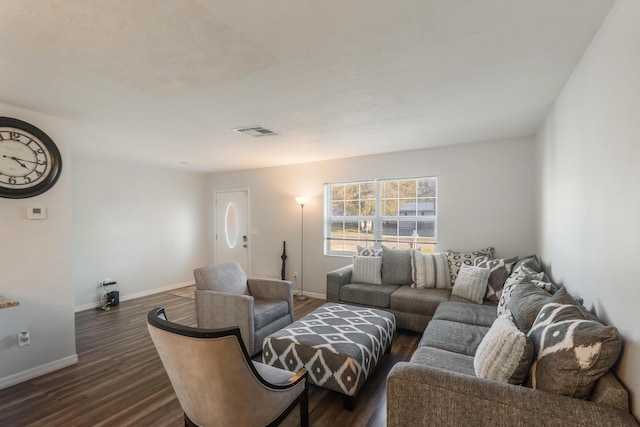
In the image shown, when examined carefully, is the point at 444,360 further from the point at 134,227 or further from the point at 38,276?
the point at 134,227

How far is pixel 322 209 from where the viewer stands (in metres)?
4.93

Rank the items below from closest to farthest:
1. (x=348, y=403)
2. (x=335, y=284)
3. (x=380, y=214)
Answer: (x=348, y=403) < (x=335, y=284) < (x=380, y=214)

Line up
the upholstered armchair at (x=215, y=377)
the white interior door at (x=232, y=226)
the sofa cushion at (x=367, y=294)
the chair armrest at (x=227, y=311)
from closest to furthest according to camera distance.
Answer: the upholstered armchair at (x=215, y=377)
the chair armrest at (x=227, y=311)
the sofa cushion at (x=367, y=294)
the white interior door at (x=232, y=226)

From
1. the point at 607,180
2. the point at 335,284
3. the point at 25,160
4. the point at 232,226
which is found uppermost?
the point at 25,160

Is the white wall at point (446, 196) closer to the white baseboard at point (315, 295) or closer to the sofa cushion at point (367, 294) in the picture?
the white baseboard at point (315, 295)

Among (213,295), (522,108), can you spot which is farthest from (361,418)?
(522,108)

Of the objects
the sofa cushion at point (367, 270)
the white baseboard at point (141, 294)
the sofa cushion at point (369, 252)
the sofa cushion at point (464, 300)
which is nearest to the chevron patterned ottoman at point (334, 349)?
the sofa cushion at point (464, 300)

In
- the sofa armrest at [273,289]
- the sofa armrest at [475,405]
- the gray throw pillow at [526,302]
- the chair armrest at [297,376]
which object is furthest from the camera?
the sofa armrest at [273,289]

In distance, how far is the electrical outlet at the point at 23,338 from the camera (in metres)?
2.44

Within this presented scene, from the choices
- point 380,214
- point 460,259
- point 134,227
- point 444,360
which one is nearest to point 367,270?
point 380,214

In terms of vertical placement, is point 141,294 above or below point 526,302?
below

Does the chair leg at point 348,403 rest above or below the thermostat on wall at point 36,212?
below

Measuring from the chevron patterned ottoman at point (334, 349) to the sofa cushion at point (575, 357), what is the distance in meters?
1.05

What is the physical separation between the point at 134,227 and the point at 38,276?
2669 millimetres
